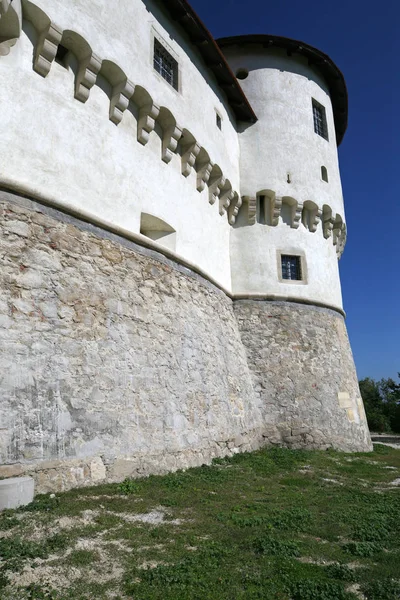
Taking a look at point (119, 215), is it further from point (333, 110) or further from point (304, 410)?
point (333, 110)

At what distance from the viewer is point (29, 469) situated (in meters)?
5.55

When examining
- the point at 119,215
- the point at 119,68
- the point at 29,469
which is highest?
the point at 119,68

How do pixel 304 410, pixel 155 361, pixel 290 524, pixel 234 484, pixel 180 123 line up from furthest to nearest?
pixel 304 410 → pixel 180 123 → pixel 155 361 → pixel 234 484 → pixel 290 524

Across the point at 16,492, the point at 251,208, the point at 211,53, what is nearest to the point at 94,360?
the point at 16,492

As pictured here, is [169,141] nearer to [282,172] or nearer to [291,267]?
[282,172]

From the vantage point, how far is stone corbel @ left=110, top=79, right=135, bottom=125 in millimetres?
8570

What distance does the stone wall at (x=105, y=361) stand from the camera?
587 cm

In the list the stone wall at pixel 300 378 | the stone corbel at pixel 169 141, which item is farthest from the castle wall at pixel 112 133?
the stone wall at pixel 300 378

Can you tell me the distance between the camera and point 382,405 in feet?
130

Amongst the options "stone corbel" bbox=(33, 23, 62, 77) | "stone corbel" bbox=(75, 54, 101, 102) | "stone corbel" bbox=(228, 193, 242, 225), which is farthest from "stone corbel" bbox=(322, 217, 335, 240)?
"stone corbel" bbox=(33, 23, 62, 77)

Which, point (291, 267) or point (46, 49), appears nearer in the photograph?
point (46, 49)

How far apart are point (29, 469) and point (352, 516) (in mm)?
4118

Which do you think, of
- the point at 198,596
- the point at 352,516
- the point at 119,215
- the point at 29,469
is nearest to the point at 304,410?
the point at 352,516

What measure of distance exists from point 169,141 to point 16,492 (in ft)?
25.3
